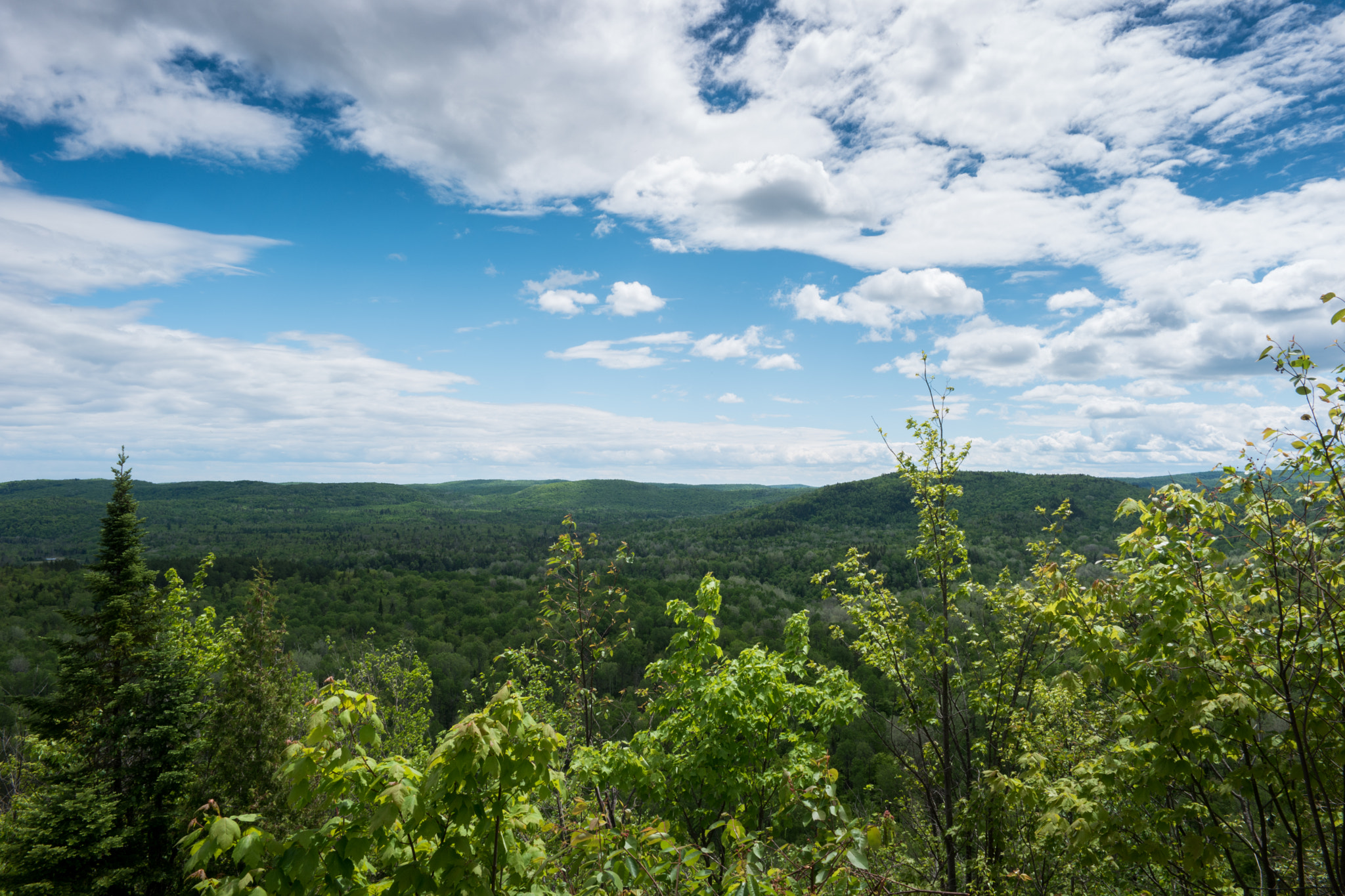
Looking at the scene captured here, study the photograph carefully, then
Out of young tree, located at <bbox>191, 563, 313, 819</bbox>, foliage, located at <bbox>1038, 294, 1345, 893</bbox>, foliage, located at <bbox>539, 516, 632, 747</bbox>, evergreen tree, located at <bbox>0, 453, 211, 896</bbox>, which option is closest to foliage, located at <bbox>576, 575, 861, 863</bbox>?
foliage, located at <bbox>539, 516, 632, 747</bbox>

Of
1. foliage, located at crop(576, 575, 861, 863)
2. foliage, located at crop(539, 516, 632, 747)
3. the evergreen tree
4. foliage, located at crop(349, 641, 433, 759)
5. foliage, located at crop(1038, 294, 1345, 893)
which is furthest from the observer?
foliage, located at crop(349, 641, 433, 759)

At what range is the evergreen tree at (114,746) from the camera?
1384 cm

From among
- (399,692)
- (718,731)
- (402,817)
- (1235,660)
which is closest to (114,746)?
(399,692)

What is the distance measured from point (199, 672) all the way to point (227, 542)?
481 feet

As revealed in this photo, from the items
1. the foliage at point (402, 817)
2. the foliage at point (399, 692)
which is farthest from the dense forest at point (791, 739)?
the foliage at point (399, 692)

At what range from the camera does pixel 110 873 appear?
47.3ft

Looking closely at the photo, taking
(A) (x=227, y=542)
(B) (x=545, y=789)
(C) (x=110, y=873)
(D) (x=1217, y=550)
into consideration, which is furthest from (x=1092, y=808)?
(A) (x=227, y=542)

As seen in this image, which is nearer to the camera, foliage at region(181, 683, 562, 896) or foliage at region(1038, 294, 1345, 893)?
foliage at region(181, 683, 562, 896)

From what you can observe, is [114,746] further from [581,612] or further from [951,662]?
[951,662]

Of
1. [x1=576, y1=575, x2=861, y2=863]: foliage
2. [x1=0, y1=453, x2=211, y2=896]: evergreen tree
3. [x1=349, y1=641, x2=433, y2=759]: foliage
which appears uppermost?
[x1=576, y1=575, x2=861, y2=863]: foliage

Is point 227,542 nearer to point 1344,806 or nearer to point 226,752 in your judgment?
point 226,752

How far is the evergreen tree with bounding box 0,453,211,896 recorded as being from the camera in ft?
45.4

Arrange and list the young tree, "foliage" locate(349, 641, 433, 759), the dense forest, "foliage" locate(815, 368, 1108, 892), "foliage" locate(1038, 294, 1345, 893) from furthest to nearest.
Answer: "foliage" locate(349, 641, 433, 759)
the young tree
"foliage" locate(815, 368, 1108, 892)
"foliage" locate(1038, 294, 1345, 893)
the dense forest

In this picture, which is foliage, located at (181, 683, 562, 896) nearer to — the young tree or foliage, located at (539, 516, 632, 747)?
foliage, located at (539, 516, 632, 747)
